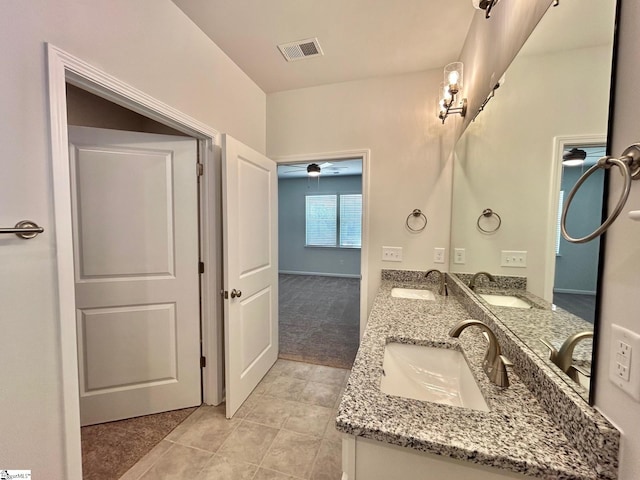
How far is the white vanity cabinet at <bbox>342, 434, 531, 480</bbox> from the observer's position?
0.61 m

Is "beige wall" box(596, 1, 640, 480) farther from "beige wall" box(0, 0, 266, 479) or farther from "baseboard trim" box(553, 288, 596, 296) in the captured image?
"beige wall" box(0, 0, 266, 479)

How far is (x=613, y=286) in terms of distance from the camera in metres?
0.56

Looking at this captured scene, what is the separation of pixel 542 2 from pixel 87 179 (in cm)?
236

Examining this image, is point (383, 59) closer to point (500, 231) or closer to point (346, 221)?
point (500, 231)

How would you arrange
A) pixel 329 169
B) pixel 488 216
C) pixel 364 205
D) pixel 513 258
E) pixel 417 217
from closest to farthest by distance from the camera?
1. pixel 513 258
2. pixel 488 216
3. pixel 417 217
4. pixel 364 205
5. pixel 329 169

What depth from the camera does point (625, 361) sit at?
52 centimetres

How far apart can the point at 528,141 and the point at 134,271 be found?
7.49 ft

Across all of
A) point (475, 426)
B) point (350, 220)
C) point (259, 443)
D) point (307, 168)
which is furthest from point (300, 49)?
point (350, 220)

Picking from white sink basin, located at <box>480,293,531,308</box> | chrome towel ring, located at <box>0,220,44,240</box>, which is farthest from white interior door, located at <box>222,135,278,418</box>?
white sink basin, located at <box>480,293,531,308</box>

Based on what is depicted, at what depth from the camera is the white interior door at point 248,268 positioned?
5.73 ft

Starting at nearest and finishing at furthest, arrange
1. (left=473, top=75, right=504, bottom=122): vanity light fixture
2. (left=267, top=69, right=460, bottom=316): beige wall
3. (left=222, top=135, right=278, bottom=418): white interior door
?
(left=473, top=75, right=504, bottom=122): vanity light fixture
(left=222, top=135, right=278, bottom=418): white interior door
(left=267, top=69, right=460, bottom=316): beige wall

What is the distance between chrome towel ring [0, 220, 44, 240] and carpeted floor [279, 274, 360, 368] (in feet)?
7.20

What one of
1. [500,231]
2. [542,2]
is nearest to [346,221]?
[500,231]

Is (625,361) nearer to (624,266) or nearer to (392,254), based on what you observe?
(624,266)
